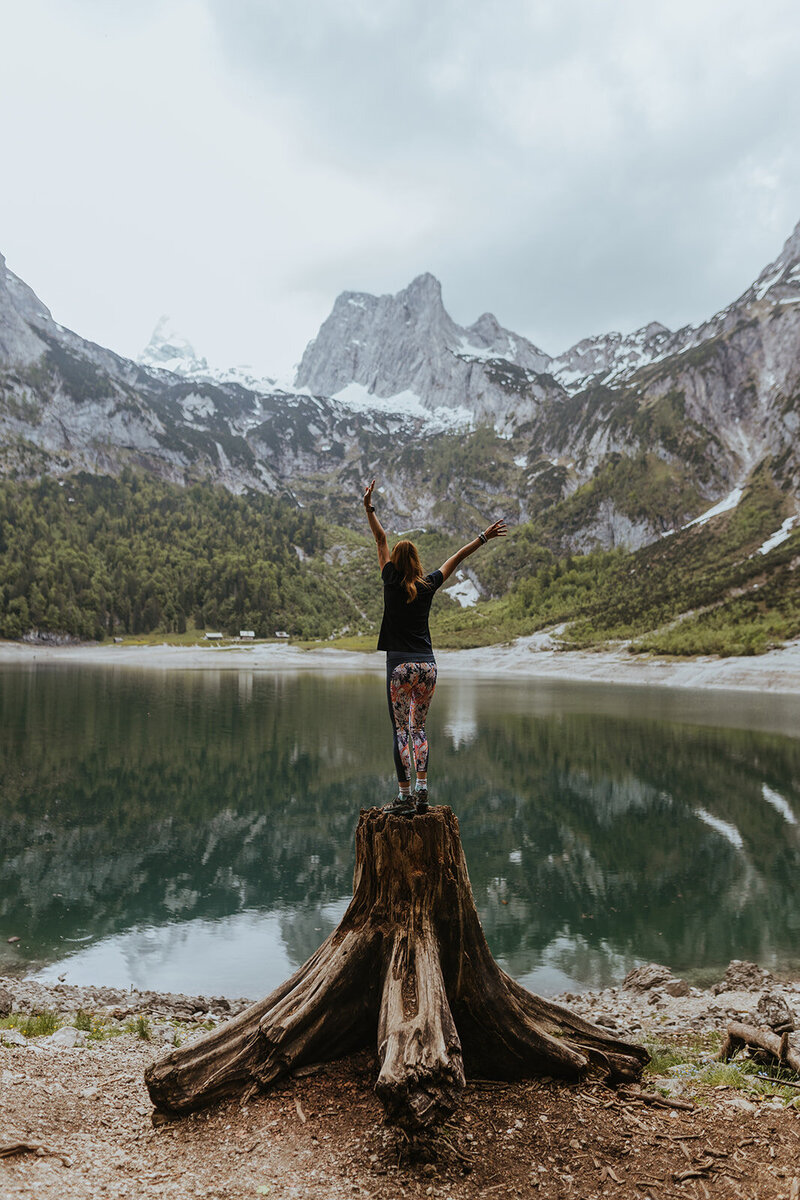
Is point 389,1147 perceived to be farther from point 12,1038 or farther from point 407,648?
point 12,1038

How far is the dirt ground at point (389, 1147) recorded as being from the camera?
159 inches

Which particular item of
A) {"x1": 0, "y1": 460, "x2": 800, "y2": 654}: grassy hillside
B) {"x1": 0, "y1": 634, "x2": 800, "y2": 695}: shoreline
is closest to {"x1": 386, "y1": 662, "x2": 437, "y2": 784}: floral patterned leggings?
{"x1": 0, "y1": 634, "x2": 800, "y2": 695}: shoreline

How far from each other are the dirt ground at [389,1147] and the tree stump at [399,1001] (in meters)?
0.17

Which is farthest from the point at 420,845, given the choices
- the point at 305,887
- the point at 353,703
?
the point at 353,703

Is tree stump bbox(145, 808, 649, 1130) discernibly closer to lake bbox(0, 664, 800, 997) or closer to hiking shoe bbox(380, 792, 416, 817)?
hiking shoe bbox(380, 792, 416, 817)

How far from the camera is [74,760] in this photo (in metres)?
31.0

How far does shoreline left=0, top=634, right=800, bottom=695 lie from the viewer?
75.7 metres

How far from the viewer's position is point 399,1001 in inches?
193

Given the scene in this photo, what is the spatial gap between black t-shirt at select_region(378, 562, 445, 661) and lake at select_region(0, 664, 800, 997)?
9.07 metres

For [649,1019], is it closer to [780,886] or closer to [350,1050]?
[350,1050]

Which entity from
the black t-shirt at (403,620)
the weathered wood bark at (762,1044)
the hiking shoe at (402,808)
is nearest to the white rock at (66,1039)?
the hiking shoe at (402,808)

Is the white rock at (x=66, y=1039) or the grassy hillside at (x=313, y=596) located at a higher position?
the grassy hillside at (x=313, y=596)

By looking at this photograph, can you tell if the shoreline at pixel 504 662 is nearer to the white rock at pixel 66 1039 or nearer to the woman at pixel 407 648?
the woman at pixel 407 648

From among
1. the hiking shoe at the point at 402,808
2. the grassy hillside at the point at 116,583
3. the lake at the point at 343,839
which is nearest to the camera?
the hiking shoe at the point at 402,808
